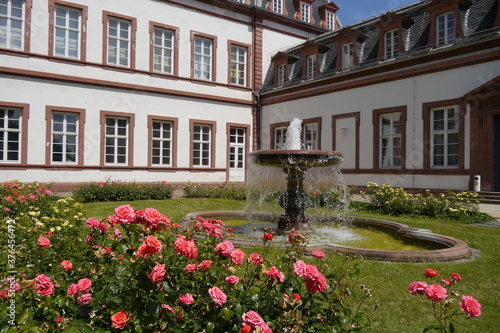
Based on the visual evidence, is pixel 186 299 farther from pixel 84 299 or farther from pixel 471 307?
pixel 471 307

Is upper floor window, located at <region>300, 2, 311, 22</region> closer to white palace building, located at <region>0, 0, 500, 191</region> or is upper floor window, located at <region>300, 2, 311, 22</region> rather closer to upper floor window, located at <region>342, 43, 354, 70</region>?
white palace building, located at <region>0, 0, 500, 191</region>

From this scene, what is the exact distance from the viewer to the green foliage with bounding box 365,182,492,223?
35.6ft

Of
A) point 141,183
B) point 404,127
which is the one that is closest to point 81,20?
point 141,183

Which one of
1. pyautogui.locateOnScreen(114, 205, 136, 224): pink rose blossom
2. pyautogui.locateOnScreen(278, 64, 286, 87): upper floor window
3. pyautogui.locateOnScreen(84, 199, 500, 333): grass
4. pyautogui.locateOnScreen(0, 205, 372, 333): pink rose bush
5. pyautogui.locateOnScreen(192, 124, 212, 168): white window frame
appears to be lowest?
pyautogui.locateOnScreen(84, 199, 500, 333): grass

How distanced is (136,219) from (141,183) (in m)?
15.9

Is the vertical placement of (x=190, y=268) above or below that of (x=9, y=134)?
below

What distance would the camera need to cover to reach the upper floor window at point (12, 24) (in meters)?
15.3

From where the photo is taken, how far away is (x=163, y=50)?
62.8 feet

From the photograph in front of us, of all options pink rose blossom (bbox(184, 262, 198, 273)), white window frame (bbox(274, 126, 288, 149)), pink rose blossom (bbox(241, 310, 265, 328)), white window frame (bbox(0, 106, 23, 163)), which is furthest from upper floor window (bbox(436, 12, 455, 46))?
white window frame (bbox(0, 106, 23, 163))

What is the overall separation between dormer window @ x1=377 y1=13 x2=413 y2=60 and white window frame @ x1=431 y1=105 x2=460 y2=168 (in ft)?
9.99

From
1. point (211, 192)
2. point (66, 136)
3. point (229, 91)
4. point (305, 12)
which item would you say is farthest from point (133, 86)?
point (305, 12)

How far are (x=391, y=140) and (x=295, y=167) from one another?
979 cm

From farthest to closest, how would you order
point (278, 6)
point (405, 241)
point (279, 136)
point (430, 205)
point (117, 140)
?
point (278, 6) → point (279, 136) → point (117, 140) → point (430, 205) → point (405, 241)

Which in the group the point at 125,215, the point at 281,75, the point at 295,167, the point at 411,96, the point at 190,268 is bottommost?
the point at 190,268
